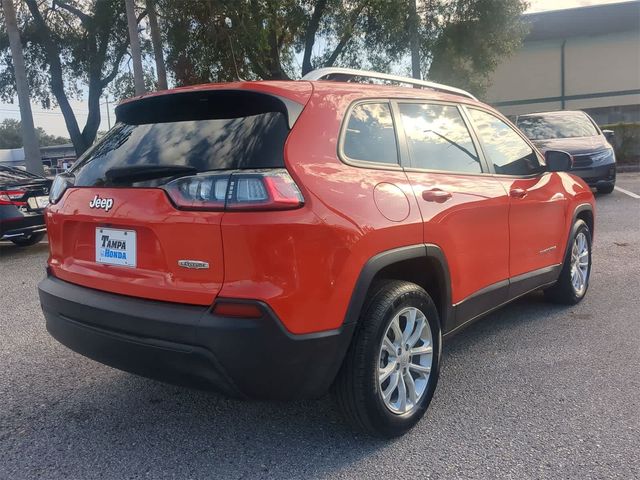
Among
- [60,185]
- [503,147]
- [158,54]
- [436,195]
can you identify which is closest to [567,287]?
[503,147]

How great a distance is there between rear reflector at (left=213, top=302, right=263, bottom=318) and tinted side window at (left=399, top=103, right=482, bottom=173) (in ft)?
4.21

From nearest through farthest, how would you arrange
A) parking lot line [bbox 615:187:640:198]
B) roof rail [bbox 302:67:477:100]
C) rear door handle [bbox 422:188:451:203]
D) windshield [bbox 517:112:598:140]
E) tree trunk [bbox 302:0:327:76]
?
rear door handle [bbox 422:188:451:203]
roof rail [bbox 302:67:477:100]
parking lot line [bbox 615:187:640:198]
windshield [bbox 517:112:598:140]
tree trunk [bbox 302:0:327:76]

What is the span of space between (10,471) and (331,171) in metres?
1.97

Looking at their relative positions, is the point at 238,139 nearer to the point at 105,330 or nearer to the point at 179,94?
the point at 179,94

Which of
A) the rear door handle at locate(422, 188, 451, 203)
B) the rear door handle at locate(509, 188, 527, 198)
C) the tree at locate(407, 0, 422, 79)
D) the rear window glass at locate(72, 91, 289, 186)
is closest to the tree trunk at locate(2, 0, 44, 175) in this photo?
the tree at locate(407, 0, 422, 79)

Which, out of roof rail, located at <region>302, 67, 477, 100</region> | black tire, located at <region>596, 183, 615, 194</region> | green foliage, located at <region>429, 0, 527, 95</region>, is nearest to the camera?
roof rail, located at <region>302, 67, 477, 100</region>

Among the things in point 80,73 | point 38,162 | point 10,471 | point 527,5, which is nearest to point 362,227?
point 10,471

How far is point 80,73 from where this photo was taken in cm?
2128

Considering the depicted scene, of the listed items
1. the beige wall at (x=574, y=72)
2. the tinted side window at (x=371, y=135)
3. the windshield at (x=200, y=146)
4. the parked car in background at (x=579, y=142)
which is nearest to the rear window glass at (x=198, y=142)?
the windshield at (x=200, y=146)

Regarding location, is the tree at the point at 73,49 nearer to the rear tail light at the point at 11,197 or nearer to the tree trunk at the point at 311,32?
the tree trunk at the point at 311,32

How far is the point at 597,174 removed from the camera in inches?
443

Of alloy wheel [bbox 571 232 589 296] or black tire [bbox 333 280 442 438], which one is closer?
black tire [bbox 333 280 442 438]

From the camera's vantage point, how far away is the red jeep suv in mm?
2428

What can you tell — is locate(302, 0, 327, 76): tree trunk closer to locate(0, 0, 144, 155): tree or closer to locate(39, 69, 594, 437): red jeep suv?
locate(0, 0, 144, 155): tree
